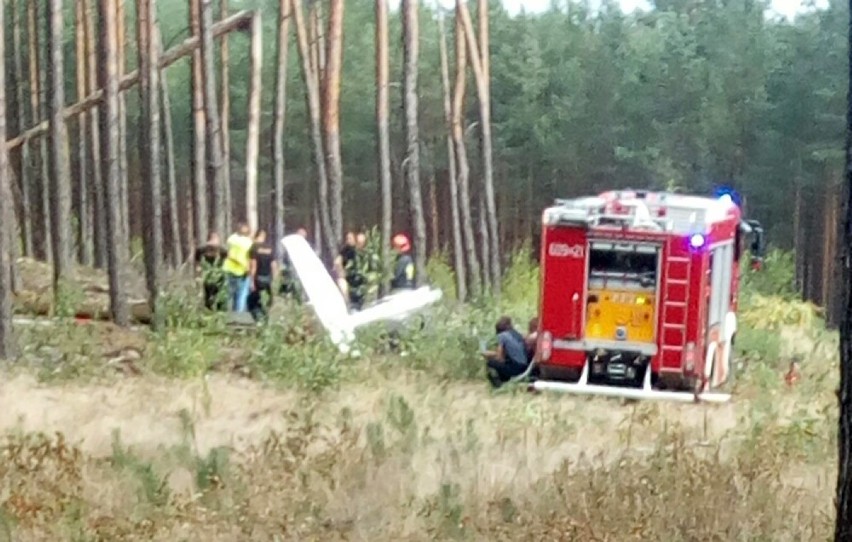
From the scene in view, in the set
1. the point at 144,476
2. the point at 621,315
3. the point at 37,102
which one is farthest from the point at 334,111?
the point at 144,476

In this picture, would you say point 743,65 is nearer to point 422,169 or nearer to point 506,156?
point 506,156

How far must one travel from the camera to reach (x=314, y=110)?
15.3 metres

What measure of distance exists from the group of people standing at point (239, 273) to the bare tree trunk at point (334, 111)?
1.95m

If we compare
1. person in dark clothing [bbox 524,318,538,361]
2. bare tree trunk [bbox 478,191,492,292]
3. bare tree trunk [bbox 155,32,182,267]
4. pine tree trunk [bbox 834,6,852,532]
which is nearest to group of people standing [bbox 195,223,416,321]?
bare tree trunk [bbox 478,191,492,292]

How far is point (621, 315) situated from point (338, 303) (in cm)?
202

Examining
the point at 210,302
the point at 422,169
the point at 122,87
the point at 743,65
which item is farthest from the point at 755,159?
the point at 122,87

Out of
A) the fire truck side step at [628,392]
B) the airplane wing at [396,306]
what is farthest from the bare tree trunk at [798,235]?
the airplane wing at [396,306]

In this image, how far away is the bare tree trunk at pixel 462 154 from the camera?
44.3 ft

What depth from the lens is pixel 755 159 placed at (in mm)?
11953

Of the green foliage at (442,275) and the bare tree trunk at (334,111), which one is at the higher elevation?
the bare tree trunk at (334,111)

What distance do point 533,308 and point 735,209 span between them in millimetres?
1714

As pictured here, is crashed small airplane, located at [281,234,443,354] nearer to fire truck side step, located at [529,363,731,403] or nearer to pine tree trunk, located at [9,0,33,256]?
fire truck side step, located at [529,363,731,403]

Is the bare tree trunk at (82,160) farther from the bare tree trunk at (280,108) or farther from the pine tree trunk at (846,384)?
the pine tree trunk at (846,384)

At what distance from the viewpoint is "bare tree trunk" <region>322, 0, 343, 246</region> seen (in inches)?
555
